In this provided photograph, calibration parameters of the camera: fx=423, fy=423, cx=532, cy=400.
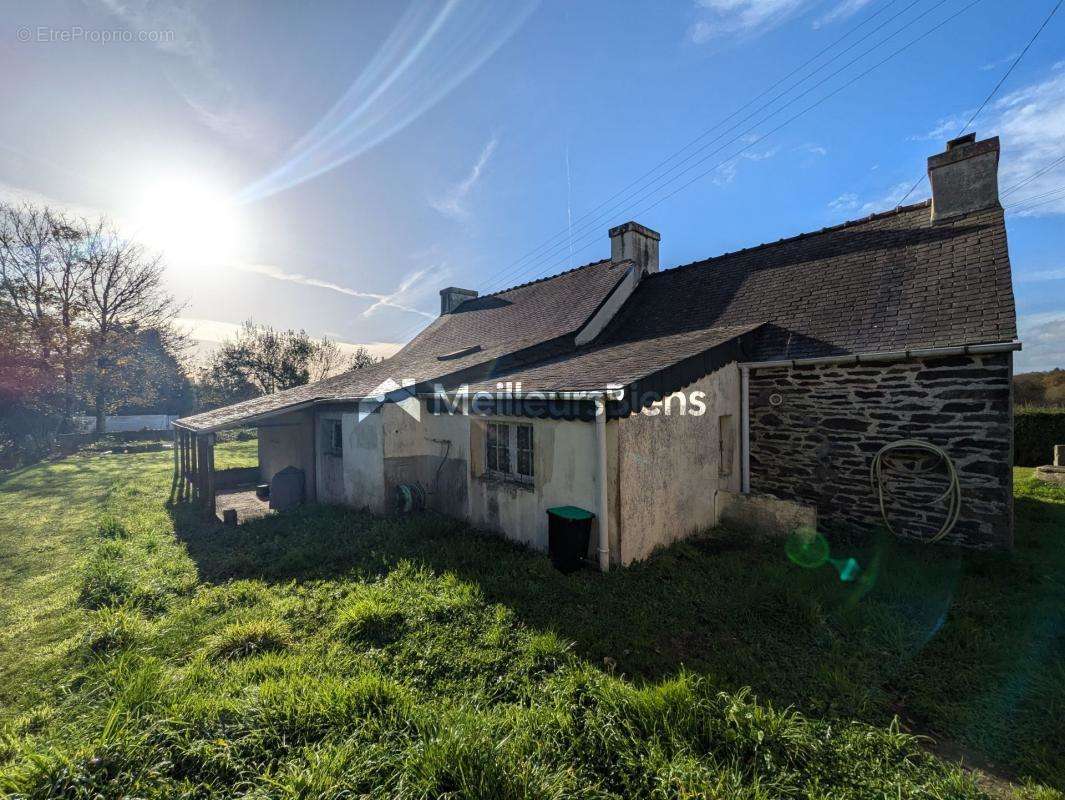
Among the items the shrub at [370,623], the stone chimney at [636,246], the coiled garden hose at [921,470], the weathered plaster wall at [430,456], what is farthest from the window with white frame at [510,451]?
the stone chimney at [636,246]

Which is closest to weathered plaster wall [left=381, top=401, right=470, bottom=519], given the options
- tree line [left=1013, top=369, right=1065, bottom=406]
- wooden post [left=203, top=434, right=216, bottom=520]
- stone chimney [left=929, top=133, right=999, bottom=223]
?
wooden post [left=203, top=434, right=216, bottom=520]

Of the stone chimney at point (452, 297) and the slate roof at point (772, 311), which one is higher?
the stone chimney at point (452, 297)

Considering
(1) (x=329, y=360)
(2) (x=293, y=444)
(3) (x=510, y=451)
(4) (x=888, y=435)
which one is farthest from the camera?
(1) (x=329, y=360)

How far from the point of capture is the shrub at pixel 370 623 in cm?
462

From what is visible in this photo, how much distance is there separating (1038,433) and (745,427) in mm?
15484

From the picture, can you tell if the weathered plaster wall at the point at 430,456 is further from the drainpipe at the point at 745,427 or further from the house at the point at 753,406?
the drainpipe at the point at 745,427

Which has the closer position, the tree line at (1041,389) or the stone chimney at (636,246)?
the stone chimney at (636,246)

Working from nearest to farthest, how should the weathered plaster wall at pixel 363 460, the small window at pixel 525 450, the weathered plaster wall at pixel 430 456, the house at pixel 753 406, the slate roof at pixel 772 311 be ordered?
the house at pixel 753 406, the slate roof at pixel 772 311, the small window at pixel 525 450, the weathered plaster wall at pixel 430 456, the weathered plaster wall at pixel 363 460

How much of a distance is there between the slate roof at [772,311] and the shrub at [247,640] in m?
4.51

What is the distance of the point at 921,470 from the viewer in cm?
693

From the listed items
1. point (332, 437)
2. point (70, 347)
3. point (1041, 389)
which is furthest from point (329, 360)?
point (1041, 389)

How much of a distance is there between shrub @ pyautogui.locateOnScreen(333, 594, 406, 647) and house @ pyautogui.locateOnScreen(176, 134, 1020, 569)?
2684 mm

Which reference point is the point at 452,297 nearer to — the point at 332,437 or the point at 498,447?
the point at 332,437

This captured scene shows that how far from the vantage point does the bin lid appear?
598 centimetres
